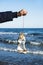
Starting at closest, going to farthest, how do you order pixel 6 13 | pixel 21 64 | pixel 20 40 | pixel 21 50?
pixel 6 13 → pixel 21 50 → pixel 20 40 → pixel 21 64

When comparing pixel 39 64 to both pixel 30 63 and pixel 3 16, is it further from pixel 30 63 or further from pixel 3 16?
pixel 3 16

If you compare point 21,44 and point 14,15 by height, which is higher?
point 14,15

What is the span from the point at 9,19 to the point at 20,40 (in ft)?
7.59

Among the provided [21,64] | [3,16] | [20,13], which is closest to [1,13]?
[3,16]

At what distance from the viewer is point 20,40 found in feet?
17.9

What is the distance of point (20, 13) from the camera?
329 cm

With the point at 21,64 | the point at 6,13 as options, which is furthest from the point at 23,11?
the point at 21,64

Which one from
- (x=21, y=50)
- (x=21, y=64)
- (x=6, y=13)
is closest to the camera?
(x=6, y=13)

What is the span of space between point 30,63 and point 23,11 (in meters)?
10.0

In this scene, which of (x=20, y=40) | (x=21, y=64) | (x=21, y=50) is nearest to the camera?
(x=21, y=50)

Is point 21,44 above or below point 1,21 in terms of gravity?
below

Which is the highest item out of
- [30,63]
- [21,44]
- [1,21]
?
[1,21]

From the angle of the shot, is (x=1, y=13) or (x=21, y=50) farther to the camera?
(x=21, y=50)

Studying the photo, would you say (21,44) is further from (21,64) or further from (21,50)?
(21,64)
